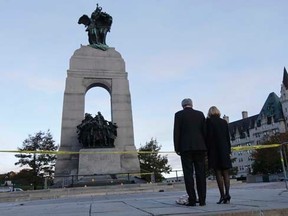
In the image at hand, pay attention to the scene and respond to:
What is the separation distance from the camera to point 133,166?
2400 cm

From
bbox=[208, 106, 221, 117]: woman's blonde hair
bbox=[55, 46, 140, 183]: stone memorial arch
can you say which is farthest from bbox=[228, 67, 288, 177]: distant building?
bbox=[208, 106, 221, 117]: woman's blonde hair

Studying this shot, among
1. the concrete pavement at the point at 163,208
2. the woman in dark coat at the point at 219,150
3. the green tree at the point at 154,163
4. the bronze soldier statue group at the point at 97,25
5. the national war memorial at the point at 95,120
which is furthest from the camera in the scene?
the green tree at the point at 154,163

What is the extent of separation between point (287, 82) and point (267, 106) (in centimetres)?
999

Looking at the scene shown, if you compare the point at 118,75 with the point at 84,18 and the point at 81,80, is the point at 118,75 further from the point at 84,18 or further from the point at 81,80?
the point at 84,18

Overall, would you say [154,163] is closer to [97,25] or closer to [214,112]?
[97,25]

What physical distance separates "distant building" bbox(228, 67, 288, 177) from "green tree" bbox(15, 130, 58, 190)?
49.8 meters

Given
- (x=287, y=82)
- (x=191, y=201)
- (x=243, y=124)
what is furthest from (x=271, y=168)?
(x=191, y=201)

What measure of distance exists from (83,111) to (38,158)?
21.3 m

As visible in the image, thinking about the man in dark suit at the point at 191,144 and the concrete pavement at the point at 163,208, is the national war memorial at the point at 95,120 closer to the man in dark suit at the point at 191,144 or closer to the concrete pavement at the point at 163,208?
the concrete pavement at the point at 163,208

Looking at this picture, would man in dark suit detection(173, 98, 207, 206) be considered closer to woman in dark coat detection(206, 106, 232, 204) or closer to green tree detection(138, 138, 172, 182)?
woman in dark coat detection(206, 106, 232, 204)

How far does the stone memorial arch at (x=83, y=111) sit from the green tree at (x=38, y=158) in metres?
18.9

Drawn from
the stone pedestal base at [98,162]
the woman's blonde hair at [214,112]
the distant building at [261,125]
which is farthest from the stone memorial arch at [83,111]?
the distant building at [261,125]

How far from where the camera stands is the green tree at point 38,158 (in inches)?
1683

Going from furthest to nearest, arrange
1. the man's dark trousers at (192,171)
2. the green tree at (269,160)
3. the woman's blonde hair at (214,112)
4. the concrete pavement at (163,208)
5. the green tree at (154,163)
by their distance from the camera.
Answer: the green tree at (269,160)
the green tree at (154,163)
the woman's blonde hair at (214,112)
the man's dark trousers at (192,171)
the concrete pavement at (163,208)
